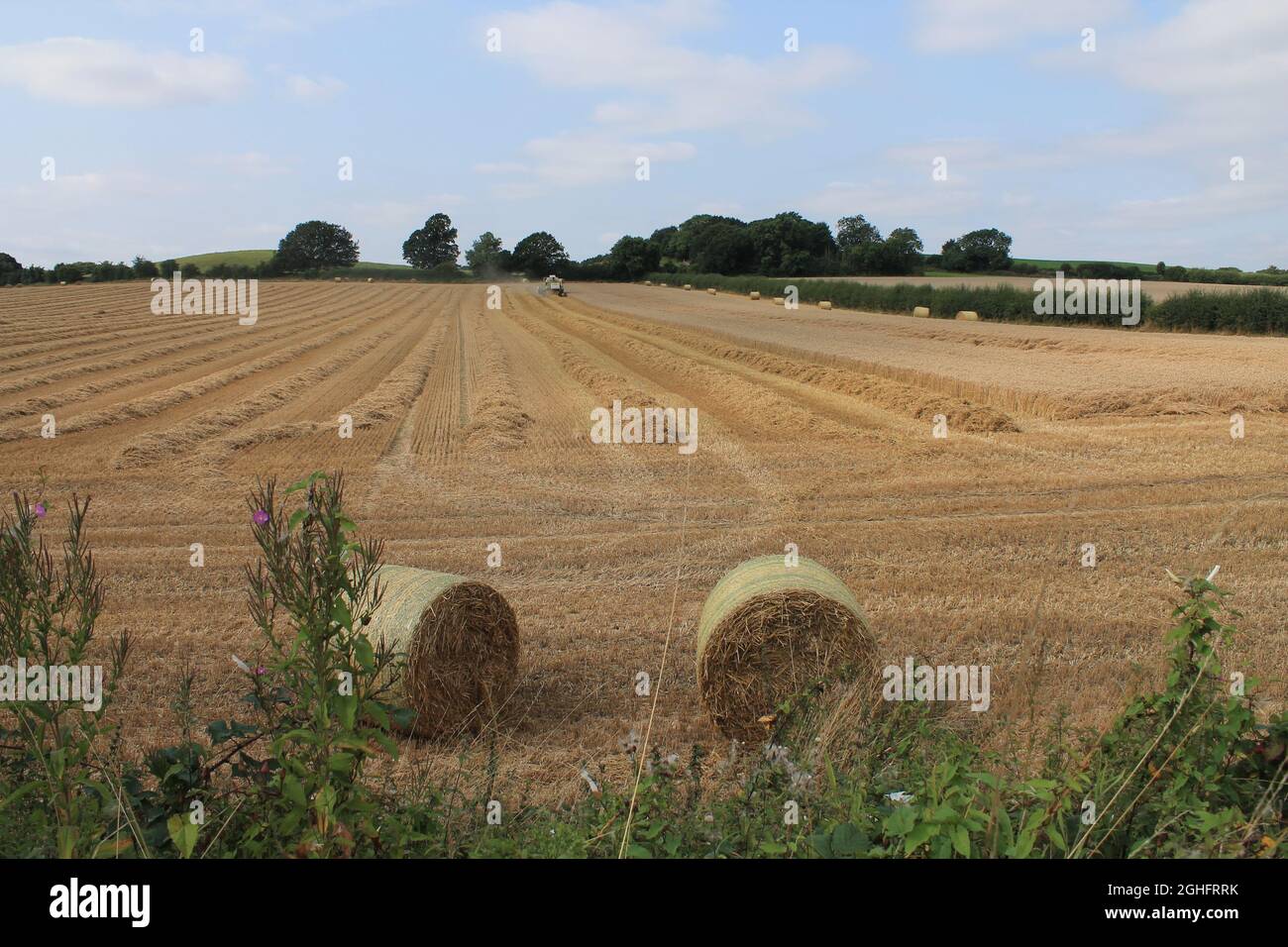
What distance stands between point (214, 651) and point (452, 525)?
422cm

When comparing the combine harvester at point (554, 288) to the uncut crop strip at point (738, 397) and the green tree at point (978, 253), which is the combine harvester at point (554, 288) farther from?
the uncut crop strip at point (738, 397)

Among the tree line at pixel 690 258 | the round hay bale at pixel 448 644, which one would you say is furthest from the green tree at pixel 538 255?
the round hay bale at pixel 448 644

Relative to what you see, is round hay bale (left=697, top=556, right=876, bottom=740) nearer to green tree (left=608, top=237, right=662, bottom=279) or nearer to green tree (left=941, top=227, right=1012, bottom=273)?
green tree (left=941, top=227, right=1012, bottom=273)

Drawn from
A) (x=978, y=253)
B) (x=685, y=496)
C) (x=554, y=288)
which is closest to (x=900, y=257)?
(x=978, y=253)

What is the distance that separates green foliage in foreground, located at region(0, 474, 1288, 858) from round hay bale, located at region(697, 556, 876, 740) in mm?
1995

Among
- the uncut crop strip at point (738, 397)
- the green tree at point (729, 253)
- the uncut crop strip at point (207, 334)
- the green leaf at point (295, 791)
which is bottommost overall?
the green leaf at point (295, 791)

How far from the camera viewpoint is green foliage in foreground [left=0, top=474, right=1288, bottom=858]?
A: 3.18 meters

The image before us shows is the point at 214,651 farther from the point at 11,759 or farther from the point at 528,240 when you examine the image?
the point at 528,240

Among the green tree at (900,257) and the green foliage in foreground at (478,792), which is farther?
the green tree at (900,257)

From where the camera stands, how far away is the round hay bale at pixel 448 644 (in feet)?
20.3

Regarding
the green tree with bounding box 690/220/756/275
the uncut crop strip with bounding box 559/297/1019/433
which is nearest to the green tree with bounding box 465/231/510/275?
the green tree with bounding box 690/220/756/275

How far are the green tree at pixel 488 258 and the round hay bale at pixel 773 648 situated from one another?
108 metres

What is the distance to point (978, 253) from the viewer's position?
77.8 meters
